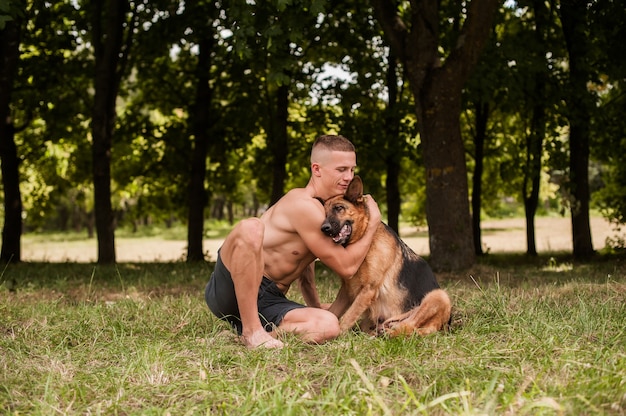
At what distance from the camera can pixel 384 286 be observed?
4.91 m

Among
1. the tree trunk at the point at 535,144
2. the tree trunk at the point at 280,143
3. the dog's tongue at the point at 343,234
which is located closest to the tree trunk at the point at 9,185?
the tree trunk at the point at 280,143

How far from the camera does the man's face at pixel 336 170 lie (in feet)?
15.5

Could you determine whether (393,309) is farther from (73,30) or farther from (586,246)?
(73,30)

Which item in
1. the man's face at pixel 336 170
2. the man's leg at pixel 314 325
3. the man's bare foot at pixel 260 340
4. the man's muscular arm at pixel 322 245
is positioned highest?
the man's face at pixel 336 170

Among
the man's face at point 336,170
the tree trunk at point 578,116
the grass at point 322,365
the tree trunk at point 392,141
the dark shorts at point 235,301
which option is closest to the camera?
the grass at point 322,365

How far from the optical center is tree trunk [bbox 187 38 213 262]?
15.3 meters

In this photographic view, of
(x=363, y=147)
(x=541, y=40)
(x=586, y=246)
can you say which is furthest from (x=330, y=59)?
(x=586, y=246)

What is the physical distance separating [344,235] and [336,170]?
51 centimetres

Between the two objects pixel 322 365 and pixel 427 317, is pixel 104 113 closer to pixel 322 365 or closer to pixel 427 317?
pixel 427 317

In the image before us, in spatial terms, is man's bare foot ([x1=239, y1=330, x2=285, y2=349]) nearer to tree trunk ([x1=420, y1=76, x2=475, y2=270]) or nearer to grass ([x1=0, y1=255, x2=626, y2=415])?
grass ([x1=0, y1=255, x2=626, y2=415])

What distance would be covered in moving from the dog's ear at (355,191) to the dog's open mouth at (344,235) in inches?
8.4

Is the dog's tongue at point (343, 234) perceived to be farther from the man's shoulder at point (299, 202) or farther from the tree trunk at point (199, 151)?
the tree trunk at point (199, 151)

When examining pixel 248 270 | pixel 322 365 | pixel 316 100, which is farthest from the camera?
pixel 316 100

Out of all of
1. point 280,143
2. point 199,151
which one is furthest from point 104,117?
point 280,143
